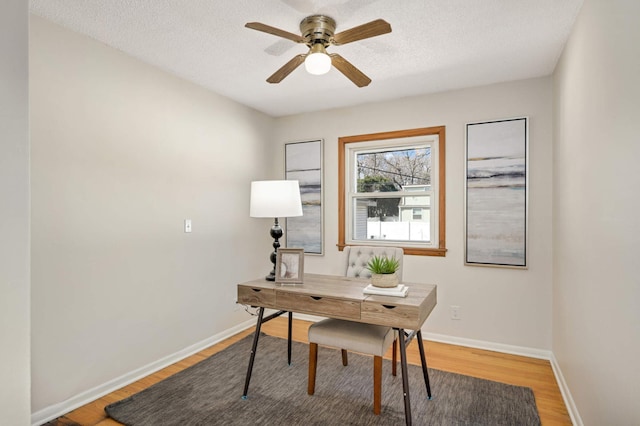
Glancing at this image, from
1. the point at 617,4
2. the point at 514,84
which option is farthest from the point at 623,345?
the point at 514,84

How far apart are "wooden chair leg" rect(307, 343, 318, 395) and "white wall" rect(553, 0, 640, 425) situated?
4.92ft

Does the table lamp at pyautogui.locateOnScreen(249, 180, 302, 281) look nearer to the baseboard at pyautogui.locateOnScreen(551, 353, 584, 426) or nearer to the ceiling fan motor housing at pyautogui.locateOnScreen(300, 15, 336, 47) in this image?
the ceiling fan motor housing at pyautogui.locateOnScreen(300, 15, 336, 47)

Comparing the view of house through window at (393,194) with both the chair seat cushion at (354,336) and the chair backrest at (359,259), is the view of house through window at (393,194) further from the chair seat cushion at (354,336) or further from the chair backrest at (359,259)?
the chair seat cushion at (354,336)

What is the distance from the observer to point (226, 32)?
90.4 inches

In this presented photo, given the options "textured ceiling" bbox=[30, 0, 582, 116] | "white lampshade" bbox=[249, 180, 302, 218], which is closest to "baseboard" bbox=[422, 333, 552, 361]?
"white lampshade" bbox=[249, 180, 302, 218]

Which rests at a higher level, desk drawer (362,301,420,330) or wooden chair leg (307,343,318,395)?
desk drawer (362,301,420,330)

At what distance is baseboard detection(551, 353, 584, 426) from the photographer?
6.70ft

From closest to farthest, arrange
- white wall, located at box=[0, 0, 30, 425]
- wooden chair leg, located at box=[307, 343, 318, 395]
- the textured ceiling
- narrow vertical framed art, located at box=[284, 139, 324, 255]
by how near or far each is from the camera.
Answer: white wall, located at box=[0, 0, 30, 425]
the textured ceiling
wooden chair leg, located at box=[307, 343, 318, 395]
narrow vertical framed art, located at box=[284, 139, 324, 255]

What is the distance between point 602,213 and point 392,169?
7.36ft

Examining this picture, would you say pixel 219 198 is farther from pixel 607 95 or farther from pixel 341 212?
pixel 607 95

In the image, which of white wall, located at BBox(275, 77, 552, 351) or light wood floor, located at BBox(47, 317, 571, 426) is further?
white wall, located at BBox(275, 77, 552, 351)

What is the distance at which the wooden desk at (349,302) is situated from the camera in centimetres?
194

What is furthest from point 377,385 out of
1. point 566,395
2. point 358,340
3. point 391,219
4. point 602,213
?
point 391,219

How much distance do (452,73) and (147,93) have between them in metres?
2.47
